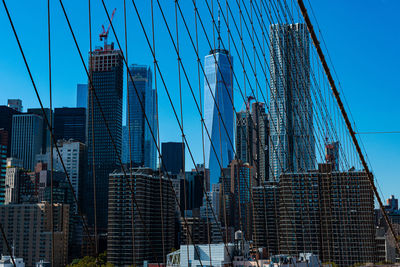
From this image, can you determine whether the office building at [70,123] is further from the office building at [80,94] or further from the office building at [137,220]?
the office building at [137,220]

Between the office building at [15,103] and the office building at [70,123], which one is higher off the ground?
the office building at [15,103]

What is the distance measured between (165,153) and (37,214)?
235 ft

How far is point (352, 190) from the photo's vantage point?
48.4 meters

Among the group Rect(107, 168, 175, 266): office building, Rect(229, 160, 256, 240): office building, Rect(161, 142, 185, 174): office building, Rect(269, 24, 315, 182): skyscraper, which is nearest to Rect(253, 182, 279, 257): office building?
Rect(229, 160, 256, 240): office building

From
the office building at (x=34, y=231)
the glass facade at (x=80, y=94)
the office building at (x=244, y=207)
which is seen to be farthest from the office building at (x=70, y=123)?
the office building at (x=34, y=231)

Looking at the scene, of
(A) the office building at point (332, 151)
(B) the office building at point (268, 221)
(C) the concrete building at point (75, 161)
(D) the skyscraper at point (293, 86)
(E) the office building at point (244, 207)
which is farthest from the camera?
(C) the concrete building at point (75, 161)

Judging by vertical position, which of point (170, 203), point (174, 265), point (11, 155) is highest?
point (11, 155)

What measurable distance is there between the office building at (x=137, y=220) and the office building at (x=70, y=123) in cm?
5625

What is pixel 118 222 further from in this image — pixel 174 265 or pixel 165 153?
pixel 165 153

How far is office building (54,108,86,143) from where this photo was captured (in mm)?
111000

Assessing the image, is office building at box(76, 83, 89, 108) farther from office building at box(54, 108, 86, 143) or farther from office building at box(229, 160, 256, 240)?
office building at box(229, 160, 256, 240)

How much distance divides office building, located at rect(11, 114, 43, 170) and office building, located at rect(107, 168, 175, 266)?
50.8m

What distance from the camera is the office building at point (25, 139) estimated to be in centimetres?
10175

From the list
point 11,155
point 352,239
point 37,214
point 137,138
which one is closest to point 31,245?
point 37,214
